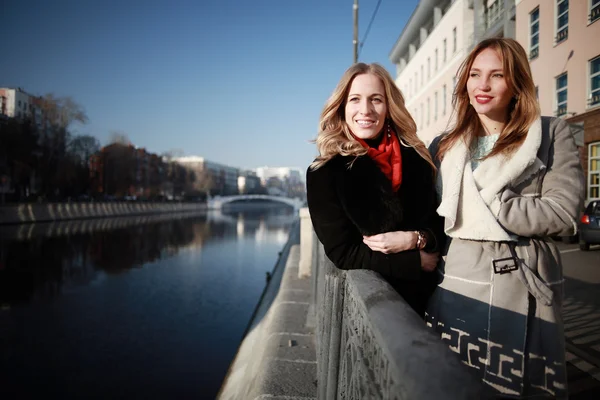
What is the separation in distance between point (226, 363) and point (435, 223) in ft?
27.2

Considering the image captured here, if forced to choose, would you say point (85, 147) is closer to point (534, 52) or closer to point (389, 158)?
point (534, 52)

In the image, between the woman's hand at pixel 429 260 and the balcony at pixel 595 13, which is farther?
the balcony at pixel 595 13

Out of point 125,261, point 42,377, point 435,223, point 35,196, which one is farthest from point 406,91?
point 35,196

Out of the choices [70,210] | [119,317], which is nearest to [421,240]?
[119,317]

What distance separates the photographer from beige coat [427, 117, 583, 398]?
1348mm

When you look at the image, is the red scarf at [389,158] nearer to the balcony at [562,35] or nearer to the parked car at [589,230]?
the balcony at [562,35]

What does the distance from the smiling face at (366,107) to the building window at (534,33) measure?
3925mm

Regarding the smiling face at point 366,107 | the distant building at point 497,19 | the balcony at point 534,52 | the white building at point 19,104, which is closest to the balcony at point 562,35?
the distant building at point 497,19

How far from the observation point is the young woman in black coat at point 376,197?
5.11ft

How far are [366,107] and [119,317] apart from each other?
1203 centimetres

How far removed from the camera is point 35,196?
3572 cm

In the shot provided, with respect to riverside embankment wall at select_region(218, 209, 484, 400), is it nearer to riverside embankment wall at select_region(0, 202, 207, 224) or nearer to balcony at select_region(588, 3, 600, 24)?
balcony at select_region(588, 3, 600, 24)

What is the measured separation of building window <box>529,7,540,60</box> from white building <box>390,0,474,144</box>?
435 inches

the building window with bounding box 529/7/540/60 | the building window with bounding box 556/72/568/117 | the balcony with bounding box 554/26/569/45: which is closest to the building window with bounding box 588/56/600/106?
the balcony with bounding box 554/26/569/45
